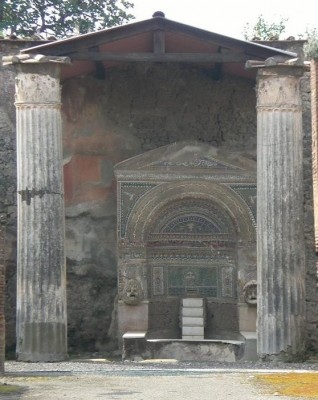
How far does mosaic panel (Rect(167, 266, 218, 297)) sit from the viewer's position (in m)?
18.3

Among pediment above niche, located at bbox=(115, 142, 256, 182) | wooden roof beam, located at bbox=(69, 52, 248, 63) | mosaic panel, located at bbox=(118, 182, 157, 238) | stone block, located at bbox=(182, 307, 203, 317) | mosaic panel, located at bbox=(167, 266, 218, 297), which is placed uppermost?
wooden roof beam, located at bbox=(69, 52, 248, 63)

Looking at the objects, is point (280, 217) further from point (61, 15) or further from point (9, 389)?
point (61, 15)

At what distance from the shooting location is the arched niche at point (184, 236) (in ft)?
58.9

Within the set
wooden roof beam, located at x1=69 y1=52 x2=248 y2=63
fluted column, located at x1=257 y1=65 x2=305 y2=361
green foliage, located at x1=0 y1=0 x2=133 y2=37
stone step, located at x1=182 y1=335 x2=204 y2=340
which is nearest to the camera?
fluted column, located at x1=257 y1=65 x2=305 y2=361

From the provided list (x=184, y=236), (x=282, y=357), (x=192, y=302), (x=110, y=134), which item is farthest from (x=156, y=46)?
(x=282, y=357)

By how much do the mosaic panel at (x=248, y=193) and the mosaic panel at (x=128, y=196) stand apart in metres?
1.43

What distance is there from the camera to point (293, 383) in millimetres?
12336

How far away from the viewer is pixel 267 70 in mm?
15930

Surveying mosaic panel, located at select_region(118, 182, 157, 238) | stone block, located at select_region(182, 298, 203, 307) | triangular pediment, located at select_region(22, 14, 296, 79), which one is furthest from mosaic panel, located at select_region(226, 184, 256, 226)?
triangular pediment, located at select_region(22, 14, 296, 79)

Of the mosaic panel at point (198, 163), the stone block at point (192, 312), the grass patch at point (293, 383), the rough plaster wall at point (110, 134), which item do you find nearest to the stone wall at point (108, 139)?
the rough plaster wall at point (110, 134)

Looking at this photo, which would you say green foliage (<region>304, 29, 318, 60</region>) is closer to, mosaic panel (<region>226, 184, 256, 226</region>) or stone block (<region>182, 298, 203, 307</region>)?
mosaic panel (<region>226, 184, 256, 226</region>)

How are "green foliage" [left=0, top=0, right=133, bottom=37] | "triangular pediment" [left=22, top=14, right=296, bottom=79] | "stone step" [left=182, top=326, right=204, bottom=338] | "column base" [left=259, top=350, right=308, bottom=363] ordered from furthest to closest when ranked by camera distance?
"green foliage" [left=0, top=0, right=133, bottom=37] < "stone step" [left=182, top=326, right=204, bottom=338] < "triangular pediment" [left=22, top=14, right=296, bottom=79] < "column base" [left=259, top=350, right=308, bottom=363]

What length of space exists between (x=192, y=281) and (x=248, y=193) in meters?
1.71

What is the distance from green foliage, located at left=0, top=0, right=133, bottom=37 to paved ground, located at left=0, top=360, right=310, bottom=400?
1220 centimetres
